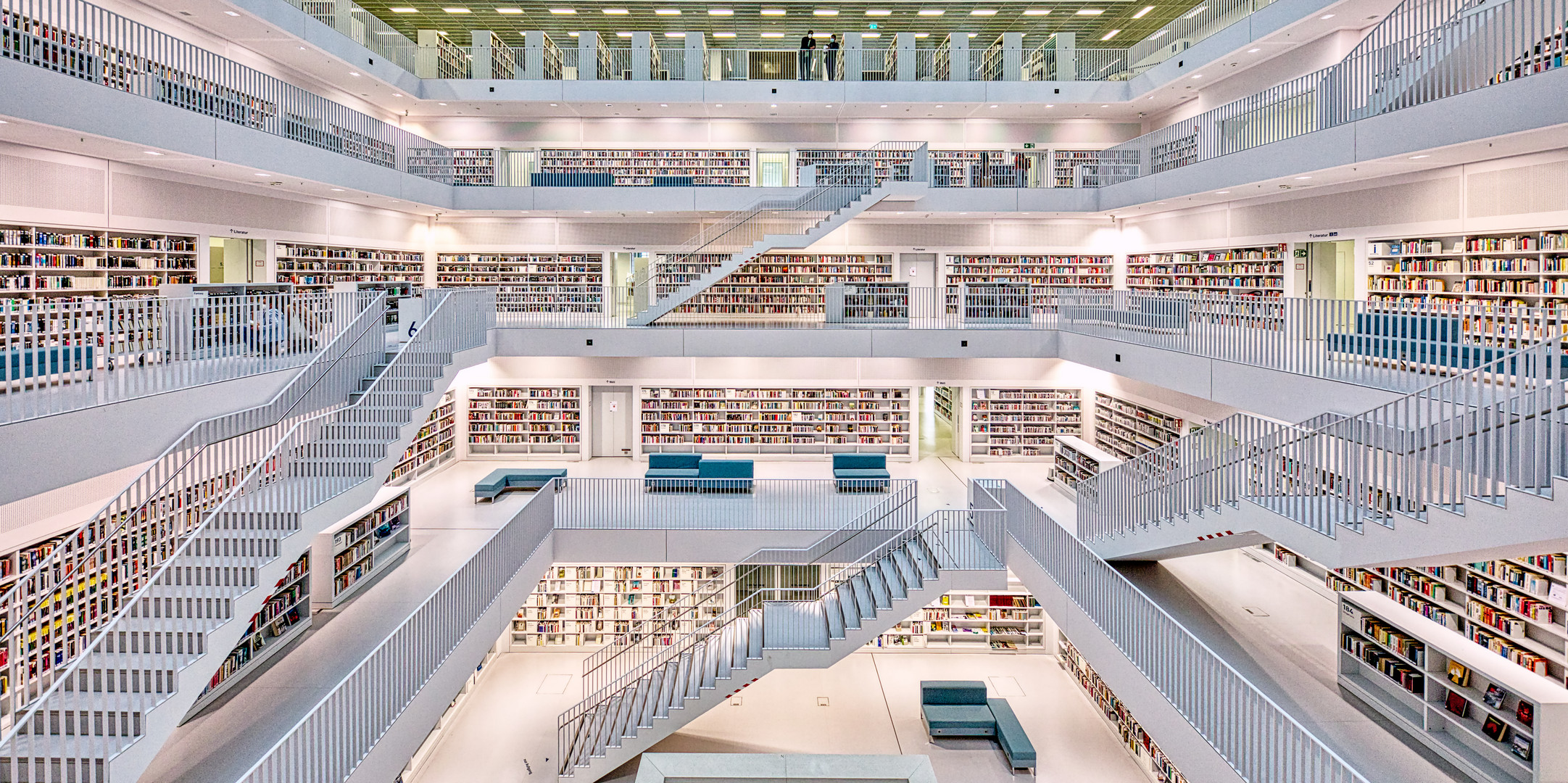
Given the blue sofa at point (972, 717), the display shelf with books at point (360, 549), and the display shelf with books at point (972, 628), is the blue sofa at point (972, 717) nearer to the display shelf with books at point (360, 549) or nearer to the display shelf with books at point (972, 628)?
the display shelf with books at point (972, 628)

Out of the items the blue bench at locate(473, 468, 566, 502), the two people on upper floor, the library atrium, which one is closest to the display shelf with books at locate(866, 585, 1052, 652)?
the library atrium

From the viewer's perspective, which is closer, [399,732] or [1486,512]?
[1486,512]

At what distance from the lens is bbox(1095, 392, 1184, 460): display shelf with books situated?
49.8 ft

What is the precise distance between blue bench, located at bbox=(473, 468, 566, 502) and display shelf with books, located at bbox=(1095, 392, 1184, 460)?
10.1 metres

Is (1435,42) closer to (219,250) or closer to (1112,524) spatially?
(1112,524)

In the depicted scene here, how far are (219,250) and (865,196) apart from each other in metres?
10.8

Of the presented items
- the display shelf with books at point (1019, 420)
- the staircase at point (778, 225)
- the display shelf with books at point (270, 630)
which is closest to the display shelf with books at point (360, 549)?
the display shelf with books at point (270, 630)

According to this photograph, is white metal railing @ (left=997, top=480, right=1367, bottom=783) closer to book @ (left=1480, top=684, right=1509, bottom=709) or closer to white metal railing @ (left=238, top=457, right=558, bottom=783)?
book @ (left=1480, top=684, right=1509, bottom=709)

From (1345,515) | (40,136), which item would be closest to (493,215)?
(40,136)

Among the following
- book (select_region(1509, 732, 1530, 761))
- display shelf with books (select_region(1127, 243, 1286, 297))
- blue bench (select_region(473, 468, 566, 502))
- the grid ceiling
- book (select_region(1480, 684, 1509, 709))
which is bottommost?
book (select_region(1509, 732, 1530, 761))

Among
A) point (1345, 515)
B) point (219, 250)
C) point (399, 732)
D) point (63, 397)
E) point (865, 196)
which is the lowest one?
point (399, 732)

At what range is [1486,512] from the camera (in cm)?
534

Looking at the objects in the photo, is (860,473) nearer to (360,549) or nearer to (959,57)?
(360,549)

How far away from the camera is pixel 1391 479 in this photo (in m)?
6.77
